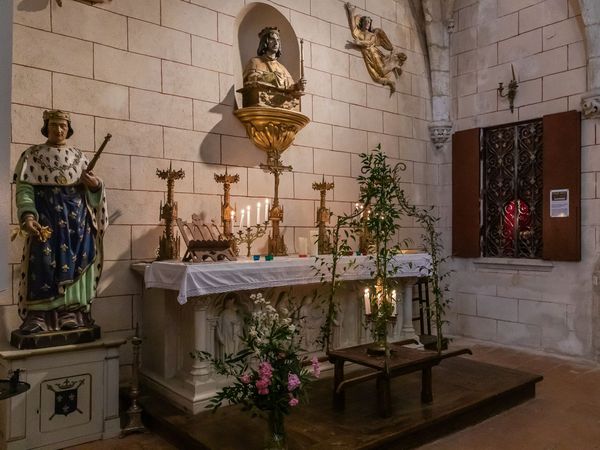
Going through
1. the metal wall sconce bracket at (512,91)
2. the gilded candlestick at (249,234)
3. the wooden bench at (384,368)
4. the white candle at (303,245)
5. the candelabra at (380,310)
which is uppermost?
the metal wall sconce bracket at (512,91)

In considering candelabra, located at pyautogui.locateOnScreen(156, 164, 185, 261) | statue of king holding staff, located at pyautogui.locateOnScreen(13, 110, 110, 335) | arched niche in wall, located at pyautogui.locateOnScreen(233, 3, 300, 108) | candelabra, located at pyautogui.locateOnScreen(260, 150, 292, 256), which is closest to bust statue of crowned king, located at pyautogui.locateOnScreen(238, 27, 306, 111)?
arched niche in wall, located at pyautogui.locateOnScreen(233, 3, 300, 108)

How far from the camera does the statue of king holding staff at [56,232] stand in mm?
3234

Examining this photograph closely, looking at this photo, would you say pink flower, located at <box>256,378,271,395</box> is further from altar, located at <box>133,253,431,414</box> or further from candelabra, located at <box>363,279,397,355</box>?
candelabra, located at <box>363,279,397,355</box>

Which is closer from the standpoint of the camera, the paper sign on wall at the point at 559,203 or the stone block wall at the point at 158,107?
the stone block wall at the point at 158,107

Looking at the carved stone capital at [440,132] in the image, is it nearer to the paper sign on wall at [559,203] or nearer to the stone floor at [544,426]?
→ the paper sign on wall at [559,203]

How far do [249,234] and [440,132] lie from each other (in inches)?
129

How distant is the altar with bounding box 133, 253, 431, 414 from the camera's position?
3.46m

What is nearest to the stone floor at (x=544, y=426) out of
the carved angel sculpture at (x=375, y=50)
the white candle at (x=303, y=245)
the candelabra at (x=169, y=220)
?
the candelabra at (x=169, y=220)

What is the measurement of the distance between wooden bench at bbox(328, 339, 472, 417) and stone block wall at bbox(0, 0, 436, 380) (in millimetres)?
1706

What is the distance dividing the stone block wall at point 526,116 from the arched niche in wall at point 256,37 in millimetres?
2463

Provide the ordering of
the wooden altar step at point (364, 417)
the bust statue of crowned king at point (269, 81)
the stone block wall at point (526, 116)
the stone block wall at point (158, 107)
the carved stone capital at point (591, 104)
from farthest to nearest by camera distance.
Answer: the stone block wall at point (526, 116), the carved stone capital at point (591, 104), the bust statue of crowned king at point (269, 81), the stone block wall at point (158, 107), the wooden altar step at point (364, 417)

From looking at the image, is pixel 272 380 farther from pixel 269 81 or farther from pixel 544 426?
pixel 269 81

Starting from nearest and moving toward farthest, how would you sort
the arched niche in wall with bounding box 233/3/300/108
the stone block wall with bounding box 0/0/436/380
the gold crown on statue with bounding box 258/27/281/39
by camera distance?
the stone block wall with bounding box 0/0/436/380 → the gold crown on statue with bounding box 258/27/281/39 → the arched niche in wall with bounding box 233/3/300/108

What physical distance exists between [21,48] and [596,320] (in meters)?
5.58
